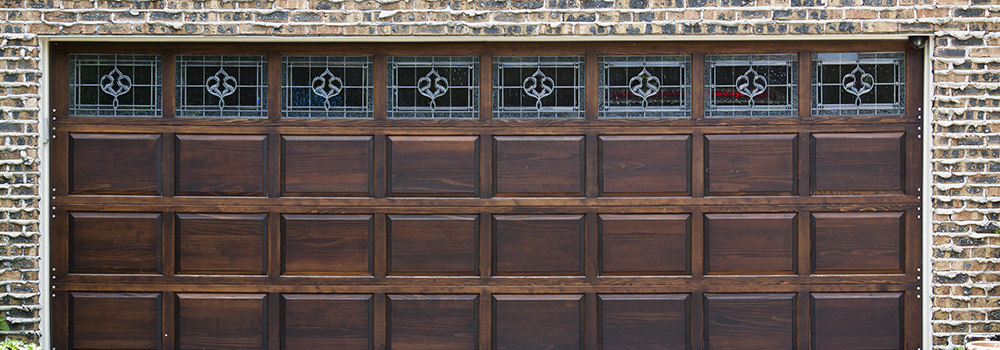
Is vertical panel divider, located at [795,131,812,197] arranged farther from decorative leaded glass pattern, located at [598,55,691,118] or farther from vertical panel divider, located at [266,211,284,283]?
vertical panel divider, located at [266,211,284,283]

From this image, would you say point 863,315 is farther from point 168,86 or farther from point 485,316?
point 168,86

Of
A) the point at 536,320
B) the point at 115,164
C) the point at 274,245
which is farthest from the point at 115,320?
the point at 536,320

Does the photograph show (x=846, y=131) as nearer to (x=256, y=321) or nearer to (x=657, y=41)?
(x=657, y=41)

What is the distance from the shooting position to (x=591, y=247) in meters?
4.37

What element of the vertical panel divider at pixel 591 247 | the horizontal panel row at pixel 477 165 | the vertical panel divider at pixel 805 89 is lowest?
the vertical panel divider at pixel 591 247

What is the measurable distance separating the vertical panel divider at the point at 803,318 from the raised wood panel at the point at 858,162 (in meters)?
0.73

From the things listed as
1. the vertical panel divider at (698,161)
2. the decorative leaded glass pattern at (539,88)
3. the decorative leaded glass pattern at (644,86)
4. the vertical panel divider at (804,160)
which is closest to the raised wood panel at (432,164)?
the decorative leaded glass pattern at (539,88)

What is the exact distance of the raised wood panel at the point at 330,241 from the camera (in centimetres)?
439

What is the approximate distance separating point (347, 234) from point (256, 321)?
84 centimetres

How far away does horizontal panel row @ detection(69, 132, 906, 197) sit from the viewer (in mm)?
4344

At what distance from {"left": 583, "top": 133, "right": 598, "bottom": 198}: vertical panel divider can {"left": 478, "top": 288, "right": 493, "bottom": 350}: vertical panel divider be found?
3.16ft

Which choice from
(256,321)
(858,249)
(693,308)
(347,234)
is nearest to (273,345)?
(256,321)

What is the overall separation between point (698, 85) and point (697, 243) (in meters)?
1.04

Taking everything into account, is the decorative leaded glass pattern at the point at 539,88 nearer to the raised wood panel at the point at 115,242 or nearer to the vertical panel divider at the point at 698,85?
the vertical panel divider at the point at 698,85
